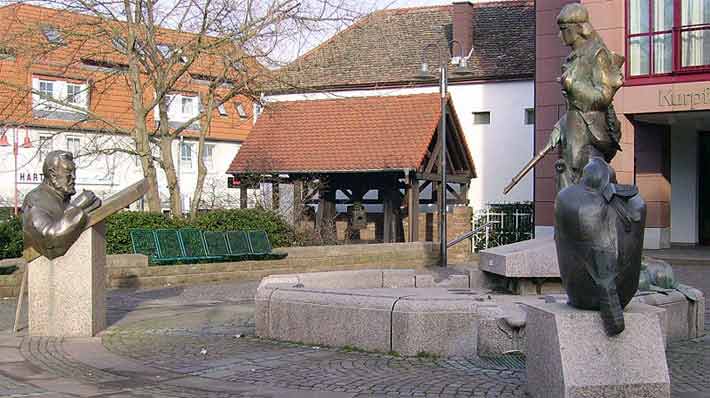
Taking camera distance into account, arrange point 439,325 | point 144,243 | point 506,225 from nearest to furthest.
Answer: point 439,325 → point 144,243 → point 506,225

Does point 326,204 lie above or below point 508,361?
above

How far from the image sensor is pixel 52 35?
2064 cm

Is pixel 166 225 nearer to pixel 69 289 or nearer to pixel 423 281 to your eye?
pixel 423 281

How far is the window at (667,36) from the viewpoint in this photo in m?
20.6

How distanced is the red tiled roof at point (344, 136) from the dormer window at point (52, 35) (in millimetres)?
7758

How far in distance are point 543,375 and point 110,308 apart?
8472mm

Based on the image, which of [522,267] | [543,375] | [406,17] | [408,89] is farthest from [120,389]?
[406,17]

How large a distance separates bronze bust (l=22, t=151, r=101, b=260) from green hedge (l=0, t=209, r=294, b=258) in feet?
25.1

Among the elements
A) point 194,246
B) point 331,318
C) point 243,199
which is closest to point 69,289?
point 331,318

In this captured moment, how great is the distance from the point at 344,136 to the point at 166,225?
10922mm

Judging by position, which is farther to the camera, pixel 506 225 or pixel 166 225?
pixel 506 225

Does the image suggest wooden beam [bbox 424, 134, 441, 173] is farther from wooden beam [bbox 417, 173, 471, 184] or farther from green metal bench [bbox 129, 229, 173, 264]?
green metal bench [bbox 129, 229, 173, 264]

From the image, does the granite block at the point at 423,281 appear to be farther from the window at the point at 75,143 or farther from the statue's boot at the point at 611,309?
the window at the point at 75,143

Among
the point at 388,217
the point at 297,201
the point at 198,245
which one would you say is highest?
the point at 297,201
